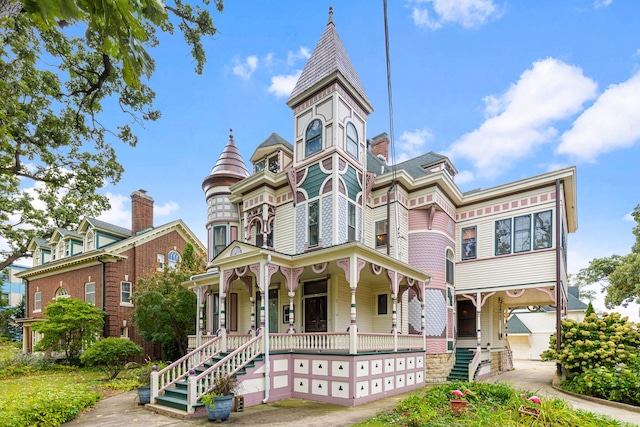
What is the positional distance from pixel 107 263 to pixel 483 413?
20.4 meters

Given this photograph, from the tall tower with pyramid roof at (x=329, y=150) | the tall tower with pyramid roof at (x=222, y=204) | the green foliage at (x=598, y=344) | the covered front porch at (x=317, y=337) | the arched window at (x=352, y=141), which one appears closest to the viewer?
the covered front porch at (x=317, y=337)

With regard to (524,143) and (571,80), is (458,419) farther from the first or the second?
(524,143)

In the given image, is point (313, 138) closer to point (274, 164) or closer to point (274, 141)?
point (274, 164)

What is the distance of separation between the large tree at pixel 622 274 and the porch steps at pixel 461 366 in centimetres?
1468

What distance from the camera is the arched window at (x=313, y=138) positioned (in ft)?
45.1

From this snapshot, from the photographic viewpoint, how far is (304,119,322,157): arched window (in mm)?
13758

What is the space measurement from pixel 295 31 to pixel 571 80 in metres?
13.1

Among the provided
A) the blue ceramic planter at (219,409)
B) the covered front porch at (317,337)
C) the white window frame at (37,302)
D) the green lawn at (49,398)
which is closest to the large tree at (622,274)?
the covered front porch at (317,337)

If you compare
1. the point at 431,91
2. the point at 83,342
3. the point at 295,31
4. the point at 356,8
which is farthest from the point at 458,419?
the point at 83,342

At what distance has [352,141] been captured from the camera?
14125 millimetres

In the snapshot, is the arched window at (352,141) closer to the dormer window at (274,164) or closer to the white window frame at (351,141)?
the white window frame at (351,141)

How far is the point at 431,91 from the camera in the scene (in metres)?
14.5

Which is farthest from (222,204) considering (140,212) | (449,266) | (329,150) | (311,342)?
(449,266)

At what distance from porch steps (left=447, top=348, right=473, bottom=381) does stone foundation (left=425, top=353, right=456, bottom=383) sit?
289 mm
